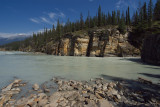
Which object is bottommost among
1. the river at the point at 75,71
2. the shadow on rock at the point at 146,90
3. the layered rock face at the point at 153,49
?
the shadow on rock at the point at 146,90

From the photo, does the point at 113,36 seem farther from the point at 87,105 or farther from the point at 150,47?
the point at 87,105

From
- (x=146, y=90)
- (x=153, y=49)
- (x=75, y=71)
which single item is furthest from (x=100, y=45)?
(x=146, y=90)

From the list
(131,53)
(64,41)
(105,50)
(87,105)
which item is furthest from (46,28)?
(87,105)

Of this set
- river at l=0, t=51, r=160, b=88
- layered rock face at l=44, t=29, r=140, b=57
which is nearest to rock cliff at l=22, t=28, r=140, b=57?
layered rock face at l=44, t=29, r=140, b=57

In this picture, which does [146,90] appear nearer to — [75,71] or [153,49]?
[75,71]

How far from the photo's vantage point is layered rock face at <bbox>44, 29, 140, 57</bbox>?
94.5ft

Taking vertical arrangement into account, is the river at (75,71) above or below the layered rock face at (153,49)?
below

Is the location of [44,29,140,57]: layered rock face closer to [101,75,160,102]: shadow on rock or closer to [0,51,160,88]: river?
[0,51,160,88]: river

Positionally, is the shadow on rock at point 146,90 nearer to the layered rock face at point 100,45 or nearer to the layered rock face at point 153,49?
the layered rock face at point 153,49

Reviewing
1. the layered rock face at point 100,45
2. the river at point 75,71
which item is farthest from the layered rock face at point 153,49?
the layered rock face at point 100,45

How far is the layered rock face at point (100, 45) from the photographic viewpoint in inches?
1134

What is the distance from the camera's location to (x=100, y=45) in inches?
1203

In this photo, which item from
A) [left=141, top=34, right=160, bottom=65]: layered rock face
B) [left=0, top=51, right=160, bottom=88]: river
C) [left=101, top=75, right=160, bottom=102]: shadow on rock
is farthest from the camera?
[left=141, top=34, right=160, bottom=65]: layered rock face

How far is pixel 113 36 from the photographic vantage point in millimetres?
29938
